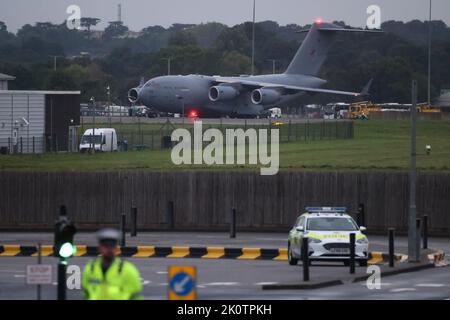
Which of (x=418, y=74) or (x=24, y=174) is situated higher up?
(x=418, y=74)

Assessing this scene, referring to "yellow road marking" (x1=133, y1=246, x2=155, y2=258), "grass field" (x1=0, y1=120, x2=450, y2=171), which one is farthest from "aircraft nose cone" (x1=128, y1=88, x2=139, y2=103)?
"yellow road marking" (x1=133, y1=246, x2=155, y2=258)

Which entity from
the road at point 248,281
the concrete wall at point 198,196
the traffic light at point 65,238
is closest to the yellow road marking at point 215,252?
the road at point 248,281

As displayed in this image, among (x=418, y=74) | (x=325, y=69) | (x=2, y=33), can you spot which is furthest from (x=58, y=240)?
(x=2, y=33)

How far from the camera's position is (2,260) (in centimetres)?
3058

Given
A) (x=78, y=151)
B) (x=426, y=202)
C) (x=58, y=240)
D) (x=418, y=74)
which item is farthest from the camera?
(x=418, y=74)

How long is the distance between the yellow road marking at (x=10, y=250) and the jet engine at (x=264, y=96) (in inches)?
2063

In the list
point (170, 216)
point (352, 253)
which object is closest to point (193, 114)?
point (170, 216)

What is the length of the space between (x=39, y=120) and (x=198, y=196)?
2448 cm

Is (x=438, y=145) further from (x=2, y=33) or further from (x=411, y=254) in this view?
(x=2, y=33)

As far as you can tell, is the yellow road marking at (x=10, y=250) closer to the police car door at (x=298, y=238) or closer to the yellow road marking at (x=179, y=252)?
the yellow road marking at (x=179, y=252)

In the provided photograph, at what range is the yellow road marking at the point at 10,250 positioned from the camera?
3202 centimetres

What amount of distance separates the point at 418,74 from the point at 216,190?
65.3m

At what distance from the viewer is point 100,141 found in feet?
205

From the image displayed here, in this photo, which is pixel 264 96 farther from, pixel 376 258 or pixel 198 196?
pixel 376 258
